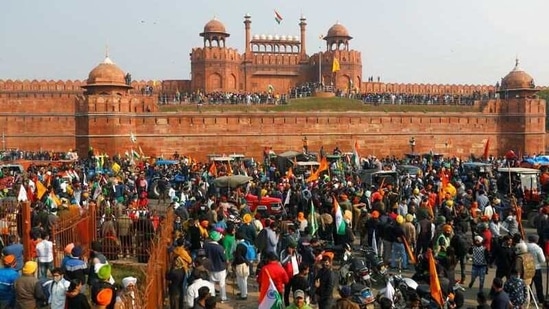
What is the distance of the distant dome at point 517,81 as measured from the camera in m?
34.7

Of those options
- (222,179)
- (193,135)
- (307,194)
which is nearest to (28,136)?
(193,135)

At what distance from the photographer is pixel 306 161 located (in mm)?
22000

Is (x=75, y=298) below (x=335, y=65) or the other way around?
below

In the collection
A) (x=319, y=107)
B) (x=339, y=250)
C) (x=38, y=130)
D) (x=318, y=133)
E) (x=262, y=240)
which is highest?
(x=319, y=107)

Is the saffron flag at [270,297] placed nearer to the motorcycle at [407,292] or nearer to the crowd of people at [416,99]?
the motorcycle at [407,292]

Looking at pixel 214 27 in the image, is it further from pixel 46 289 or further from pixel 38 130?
pixel 46 289

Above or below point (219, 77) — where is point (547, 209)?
below

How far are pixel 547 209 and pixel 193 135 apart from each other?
22859 millimetres

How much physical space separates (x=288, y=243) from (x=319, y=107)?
25.6m

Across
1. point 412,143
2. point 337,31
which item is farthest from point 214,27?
point 412,143

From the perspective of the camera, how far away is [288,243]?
7.80 meters

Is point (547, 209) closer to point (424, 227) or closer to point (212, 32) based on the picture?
point (424, 227)

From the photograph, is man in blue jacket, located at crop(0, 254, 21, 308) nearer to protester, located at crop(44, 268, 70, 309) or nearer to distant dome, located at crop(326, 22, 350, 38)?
protester, located at crop(44, 268, 70, 309)

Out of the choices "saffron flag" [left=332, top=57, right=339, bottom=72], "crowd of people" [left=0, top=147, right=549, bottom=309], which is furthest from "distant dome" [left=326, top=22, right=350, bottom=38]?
"crowd of people" [left=0, top=147, right=549, bottom=309]
